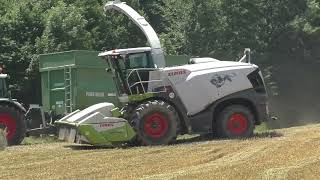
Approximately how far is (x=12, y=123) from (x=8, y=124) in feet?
0.35

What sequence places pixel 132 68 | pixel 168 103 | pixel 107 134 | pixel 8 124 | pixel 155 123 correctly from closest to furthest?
pixel 107 134, pixel 155 123, pixel 168 103, pixel 132 68, pixel 8 124

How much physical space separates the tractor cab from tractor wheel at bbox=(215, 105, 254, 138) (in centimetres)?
198

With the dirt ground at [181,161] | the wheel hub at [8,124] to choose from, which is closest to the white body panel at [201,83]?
the dirt ground at [181,161]

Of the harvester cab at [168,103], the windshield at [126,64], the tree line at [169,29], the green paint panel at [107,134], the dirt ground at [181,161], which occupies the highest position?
the tree line at [169,29]

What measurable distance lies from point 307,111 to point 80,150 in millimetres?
24172

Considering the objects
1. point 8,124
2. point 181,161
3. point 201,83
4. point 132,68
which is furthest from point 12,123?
point 181,161

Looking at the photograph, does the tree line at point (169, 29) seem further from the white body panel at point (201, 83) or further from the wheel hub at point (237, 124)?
the wheel hub at point (237, 124)

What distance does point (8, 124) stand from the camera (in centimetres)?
1686

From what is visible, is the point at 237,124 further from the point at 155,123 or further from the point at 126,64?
the point at 126,64

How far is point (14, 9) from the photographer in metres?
28.2

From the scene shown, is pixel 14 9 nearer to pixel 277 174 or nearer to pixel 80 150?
pixel 80 150

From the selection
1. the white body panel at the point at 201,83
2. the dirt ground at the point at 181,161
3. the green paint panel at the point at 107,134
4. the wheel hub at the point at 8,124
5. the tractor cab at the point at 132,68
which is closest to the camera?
the dirt ground at the point at 181,161

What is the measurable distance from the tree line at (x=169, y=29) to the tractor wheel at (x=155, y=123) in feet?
37.5

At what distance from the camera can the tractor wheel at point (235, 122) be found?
50.6 feet
